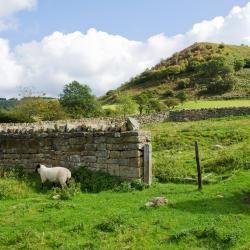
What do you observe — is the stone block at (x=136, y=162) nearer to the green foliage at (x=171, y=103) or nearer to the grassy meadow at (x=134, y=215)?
the grassy meadow at (x=134, y=215)

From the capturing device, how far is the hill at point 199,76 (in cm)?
8638

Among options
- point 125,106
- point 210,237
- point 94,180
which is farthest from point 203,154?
point 125,106

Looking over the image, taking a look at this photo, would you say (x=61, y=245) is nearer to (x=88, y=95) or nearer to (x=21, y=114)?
(x=21, y=114)

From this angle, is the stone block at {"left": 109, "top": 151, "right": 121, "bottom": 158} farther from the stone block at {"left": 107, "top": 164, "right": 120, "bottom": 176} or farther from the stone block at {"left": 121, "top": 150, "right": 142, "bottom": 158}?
the stone block at {"left": 107, "top": 164, "right": 120, "bottom": 176}

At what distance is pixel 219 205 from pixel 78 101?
62064mm

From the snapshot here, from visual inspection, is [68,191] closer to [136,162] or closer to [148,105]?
[136,162]

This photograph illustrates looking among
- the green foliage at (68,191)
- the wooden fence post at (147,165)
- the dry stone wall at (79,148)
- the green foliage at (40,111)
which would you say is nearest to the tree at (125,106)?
the green foliage at (40,111)

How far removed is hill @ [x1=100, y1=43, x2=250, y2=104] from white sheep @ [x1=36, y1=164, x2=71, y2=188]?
6339 centimetres

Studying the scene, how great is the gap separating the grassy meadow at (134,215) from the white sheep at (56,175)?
383 millimetres

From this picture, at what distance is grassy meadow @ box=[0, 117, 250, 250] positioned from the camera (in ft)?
39.7

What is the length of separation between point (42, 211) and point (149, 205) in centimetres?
291

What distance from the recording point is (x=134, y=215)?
13.7 m

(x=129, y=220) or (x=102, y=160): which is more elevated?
(x=102, y=160)

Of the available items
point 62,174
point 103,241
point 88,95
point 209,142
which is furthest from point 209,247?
point 88,95
